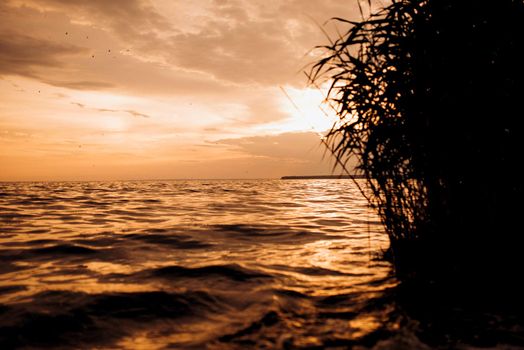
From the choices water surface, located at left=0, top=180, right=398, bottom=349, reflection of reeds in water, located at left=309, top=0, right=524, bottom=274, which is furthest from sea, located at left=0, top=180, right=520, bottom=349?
reflection of reeds in water, located at left=309, top=0, right=524, bottom=274

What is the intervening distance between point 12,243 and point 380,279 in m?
7.30

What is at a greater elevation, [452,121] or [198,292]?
[452,121]

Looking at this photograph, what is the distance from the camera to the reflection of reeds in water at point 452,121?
3850 millimetres

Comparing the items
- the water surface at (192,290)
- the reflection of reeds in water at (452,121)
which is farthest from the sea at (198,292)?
the reflection of reeds in water at (452,121)

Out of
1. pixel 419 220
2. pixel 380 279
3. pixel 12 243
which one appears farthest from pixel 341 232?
A: pixel 12 243

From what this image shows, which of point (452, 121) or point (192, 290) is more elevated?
point (452, 121)

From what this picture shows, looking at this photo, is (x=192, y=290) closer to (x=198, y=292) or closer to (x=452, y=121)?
(x=198, y=292)

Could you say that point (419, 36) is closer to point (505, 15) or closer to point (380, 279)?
point (505, 15)

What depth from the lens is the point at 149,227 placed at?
9664 mm

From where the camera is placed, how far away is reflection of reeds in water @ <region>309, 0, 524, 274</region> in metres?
3.85

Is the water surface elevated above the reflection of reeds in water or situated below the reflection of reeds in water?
below

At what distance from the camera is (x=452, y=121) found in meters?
3.96

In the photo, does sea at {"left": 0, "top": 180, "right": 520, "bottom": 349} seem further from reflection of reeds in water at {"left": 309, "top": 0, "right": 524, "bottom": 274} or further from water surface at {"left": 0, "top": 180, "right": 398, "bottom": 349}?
reflection of reeds in water at {"left": 309, "top": 0, "right": 524, "bottom": 274}

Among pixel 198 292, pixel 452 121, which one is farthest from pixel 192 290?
pixel 452 121
